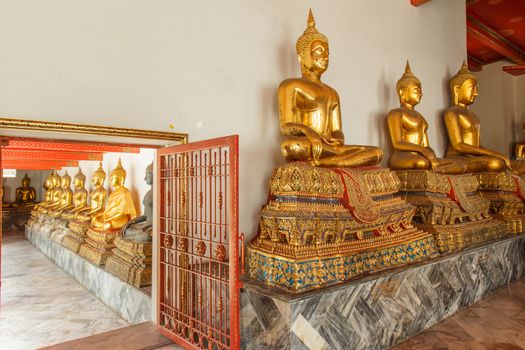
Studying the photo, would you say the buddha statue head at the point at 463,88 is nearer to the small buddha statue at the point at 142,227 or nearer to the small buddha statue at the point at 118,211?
the small buddha statue at the point at 142,227

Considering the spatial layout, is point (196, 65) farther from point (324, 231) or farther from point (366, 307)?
point (366, 307)

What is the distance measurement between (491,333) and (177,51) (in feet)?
9.30

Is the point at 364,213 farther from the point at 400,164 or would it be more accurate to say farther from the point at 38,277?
the point at 38,277

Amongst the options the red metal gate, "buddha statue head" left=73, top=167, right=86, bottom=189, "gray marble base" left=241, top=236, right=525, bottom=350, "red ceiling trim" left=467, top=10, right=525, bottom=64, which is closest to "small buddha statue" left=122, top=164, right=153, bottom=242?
the red metal gate

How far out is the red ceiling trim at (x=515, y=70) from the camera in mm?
7039

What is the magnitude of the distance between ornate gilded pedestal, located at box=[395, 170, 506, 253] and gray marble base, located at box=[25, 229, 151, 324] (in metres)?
2.36

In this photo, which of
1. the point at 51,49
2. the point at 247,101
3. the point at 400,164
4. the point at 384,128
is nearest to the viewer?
the point at 51,49

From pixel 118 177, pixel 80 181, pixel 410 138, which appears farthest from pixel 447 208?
pixel 80 181

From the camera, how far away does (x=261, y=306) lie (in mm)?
2023

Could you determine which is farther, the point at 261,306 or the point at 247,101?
the point at 247,101

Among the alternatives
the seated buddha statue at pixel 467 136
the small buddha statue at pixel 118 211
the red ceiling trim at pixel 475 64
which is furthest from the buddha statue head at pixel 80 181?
the red ceiling trim at pixel 475 64

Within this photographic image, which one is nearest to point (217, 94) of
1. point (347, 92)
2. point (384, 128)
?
point (347, 92)

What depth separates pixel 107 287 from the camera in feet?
11.8

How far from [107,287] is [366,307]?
2577 millimetres
